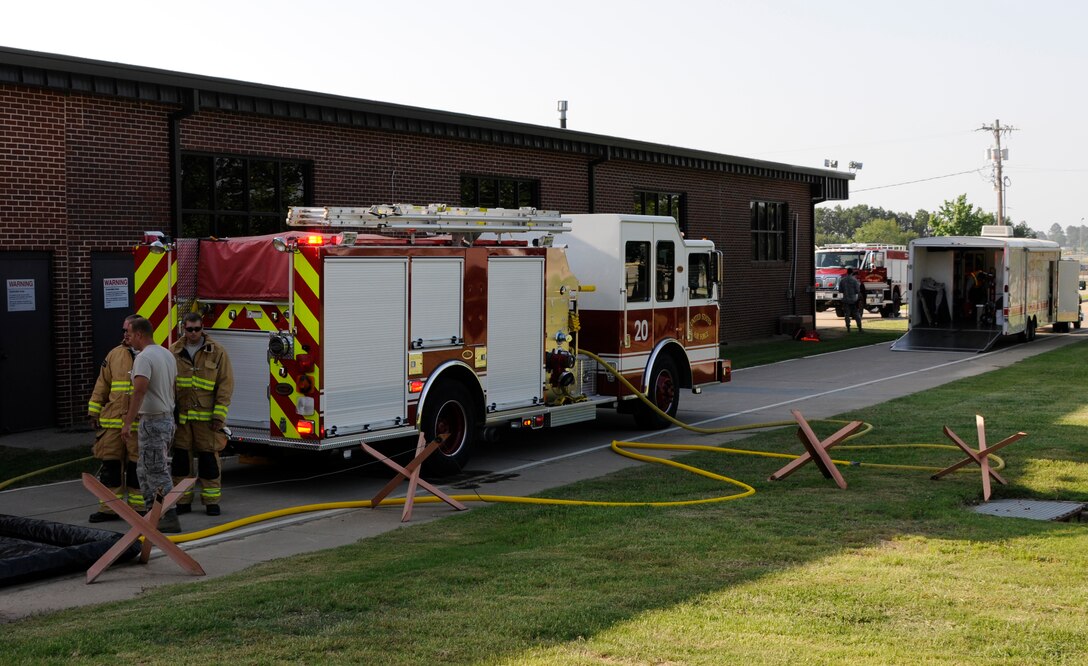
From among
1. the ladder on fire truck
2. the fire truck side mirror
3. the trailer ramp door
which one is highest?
the ladder on fire truck

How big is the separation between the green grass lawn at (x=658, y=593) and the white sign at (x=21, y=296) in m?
7.57

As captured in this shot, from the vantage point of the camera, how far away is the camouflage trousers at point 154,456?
959 centimetres

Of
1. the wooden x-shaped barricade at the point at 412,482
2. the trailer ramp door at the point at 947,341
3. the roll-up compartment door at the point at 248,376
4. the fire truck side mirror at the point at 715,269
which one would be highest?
the fire truck side mirror at the point at 715,269

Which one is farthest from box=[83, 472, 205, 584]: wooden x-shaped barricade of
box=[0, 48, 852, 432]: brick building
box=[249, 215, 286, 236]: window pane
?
box=[249, 215, 286, 236]: window pane

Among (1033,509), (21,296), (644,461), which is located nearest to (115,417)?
(644,461)

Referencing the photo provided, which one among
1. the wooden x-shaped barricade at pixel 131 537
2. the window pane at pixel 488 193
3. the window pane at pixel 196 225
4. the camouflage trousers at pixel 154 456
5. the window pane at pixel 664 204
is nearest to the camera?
the wooden x-shaped barricade at pixel 131 537

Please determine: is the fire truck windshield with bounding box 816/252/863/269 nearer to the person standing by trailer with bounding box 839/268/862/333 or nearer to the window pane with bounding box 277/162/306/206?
the person standing by trailer with bounding box 839/268/862/333

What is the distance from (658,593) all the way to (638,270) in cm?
826

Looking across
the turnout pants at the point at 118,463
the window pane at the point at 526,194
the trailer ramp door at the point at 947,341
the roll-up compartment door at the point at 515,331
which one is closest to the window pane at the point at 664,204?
the window pane at the point at 526,194

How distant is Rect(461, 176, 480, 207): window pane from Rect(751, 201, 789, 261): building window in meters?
12.3

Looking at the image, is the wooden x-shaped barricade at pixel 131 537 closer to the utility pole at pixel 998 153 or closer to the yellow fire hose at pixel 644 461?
the yellow fire hose at pixel 644 461

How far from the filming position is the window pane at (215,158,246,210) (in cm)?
1753

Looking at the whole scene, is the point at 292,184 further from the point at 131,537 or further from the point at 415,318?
the point at 131,537

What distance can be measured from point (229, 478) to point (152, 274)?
7.50 feet
